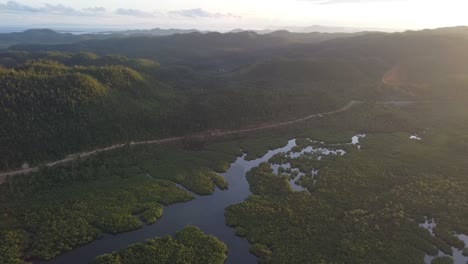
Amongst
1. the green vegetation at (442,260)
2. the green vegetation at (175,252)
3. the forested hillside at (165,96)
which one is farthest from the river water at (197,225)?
the forested hillside at (165,96)

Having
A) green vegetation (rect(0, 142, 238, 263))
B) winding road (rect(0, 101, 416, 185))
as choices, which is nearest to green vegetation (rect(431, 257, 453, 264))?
green vegetation (rect(0, 142, 238, 263))

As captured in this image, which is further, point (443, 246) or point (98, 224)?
point (98, 224)

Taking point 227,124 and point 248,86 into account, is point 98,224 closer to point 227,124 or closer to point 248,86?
point 227,124

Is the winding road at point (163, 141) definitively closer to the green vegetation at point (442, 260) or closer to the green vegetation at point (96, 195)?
the green vegetation at point (96, 195)

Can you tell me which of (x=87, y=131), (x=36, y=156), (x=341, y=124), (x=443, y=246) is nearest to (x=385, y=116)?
(x=341, y=124)

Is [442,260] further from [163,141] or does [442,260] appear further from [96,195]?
[163,141]

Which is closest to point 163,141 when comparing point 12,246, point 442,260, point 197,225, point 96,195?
point 96,195
